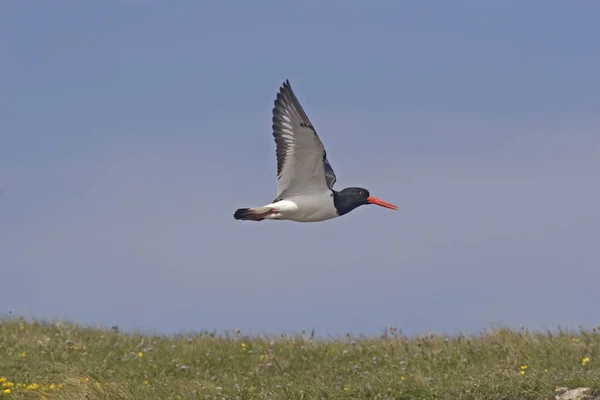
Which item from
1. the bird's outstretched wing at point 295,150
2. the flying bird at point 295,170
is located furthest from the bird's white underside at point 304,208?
the bird's outstretched wing at point 295,150

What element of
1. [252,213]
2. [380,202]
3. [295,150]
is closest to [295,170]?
[295,150]

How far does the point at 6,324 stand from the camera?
1577 centimetres

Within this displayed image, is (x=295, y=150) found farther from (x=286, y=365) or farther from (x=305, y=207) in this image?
(x=286, y=365)

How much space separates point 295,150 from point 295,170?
1.07 feet

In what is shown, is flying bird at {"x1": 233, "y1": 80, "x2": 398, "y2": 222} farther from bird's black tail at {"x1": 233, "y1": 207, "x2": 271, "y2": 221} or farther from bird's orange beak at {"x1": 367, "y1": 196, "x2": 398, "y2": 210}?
bird's orange beak at {"x1": 367, "y1": 196, "x2": 398, "y2": 210}

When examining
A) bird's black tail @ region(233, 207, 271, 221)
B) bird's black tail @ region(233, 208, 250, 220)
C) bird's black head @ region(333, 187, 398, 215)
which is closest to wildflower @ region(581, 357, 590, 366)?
bird's black head @ region(333, 187, 398, 215)

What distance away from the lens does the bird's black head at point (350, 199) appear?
1384 cm

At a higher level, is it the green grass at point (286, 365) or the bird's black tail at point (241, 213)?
the bird's black tail at point (241, 213)

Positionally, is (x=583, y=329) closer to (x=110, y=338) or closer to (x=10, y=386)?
(x=110, y=338)

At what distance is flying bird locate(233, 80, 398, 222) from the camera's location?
12.9 meters

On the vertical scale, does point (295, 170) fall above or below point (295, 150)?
below

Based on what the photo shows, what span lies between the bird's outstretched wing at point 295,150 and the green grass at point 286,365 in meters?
2.48

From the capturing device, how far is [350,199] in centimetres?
1423

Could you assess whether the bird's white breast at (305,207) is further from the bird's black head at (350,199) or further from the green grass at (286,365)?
the green grass at (286,365)
